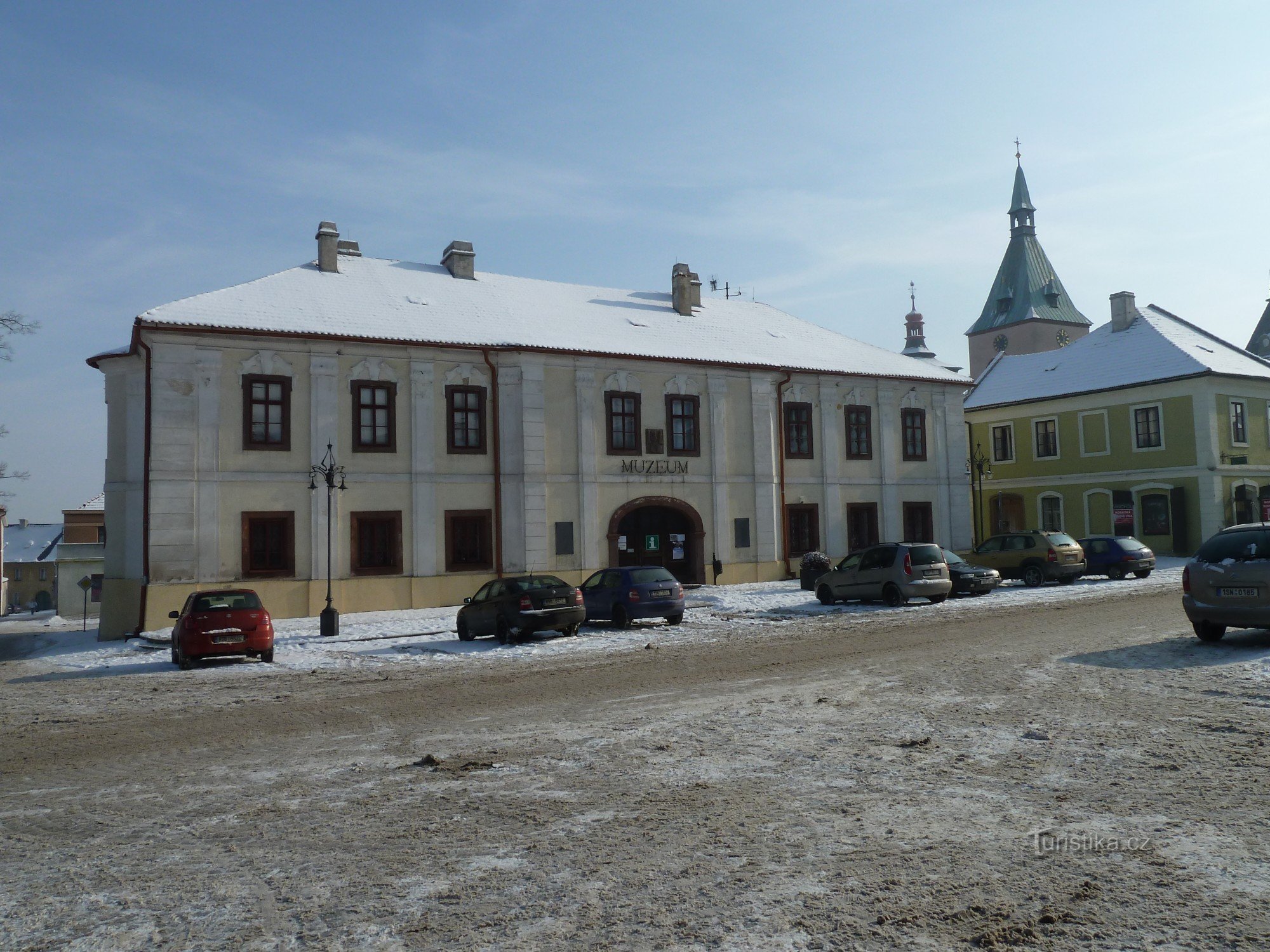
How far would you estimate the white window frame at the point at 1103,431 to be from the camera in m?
43.5

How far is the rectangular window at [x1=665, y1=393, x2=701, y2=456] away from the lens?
31891mm

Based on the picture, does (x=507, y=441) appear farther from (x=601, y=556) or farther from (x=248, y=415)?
(x=248, y=415)

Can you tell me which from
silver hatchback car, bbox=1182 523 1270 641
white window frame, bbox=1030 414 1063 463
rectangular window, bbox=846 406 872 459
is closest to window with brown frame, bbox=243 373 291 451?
rectangular window, bbox=846 406 872 459

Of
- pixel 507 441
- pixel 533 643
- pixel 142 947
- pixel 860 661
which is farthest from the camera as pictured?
pixel 507 441

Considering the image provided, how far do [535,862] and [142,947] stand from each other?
82.0 inches

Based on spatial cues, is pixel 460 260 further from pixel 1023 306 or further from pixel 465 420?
pixel 1023 306

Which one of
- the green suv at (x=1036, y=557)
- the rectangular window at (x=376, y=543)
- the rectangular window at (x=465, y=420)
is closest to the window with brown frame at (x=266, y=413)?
the rectangular window at (x=376, y=543)

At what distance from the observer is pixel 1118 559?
1164 inches

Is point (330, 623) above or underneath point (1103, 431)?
underneath

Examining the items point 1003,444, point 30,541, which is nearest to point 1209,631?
A: point 1003,444

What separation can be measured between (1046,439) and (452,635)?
34.5 m

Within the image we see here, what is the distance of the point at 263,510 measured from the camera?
26.2 meters

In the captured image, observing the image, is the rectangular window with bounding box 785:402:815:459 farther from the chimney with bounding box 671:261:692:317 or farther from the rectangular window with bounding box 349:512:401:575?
the rectangular window with bounding box 349:512:401:575

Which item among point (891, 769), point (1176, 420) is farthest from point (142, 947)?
point (1176, 420)
